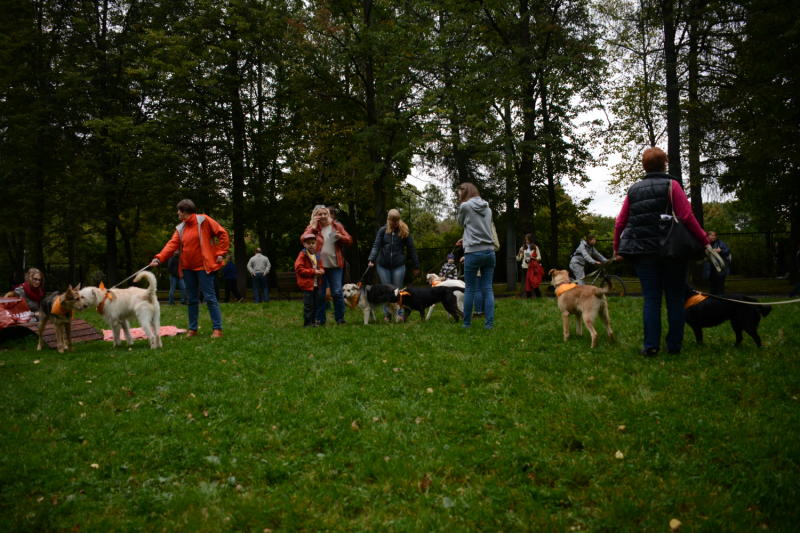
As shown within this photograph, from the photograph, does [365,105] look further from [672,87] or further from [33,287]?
[33,287]

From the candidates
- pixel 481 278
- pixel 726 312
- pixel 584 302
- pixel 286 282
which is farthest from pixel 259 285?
pixel 726 312

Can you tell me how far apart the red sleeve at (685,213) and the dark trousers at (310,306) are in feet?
20.9

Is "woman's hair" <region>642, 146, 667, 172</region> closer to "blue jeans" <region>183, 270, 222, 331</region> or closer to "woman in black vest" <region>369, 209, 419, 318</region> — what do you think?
"woman in black vest" <region>369, 209, 419, 318</region>

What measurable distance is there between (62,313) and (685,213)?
9165 mm

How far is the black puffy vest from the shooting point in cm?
548

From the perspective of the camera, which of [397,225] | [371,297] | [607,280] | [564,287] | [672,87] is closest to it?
[607,280]

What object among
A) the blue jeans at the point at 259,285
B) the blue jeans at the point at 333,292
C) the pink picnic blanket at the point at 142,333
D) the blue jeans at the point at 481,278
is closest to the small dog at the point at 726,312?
the blue jeans at the point at 481,278

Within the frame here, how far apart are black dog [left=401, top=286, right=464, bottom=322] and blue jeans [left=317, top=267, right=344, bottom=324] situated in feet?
4.05

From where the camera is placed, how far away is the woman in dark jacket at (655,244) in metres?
5.46

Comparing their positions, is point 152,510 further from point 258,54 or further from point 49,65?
point 49,65

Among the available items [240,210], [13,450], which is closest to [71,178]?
[240,210]

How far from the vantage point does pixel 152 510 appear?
3225 mm

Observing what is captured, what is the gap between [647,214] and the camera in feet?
18.3

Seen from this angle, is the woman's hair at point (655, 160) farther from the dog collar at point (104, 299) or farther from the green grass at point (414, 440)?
the dog collar at point (104, 299)
